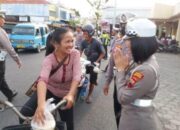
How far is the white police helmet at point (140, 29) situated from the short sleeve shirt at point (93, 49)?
13.3ft

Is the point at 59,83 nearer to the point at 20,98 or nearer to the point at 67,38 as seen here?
the point at 67,38

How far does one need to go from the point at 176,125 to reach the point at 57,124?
3.47 m

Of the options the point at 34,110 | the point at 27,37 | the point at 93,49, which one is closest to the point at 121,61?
the point at 34,110

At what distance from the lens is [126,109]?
2469 millimetres

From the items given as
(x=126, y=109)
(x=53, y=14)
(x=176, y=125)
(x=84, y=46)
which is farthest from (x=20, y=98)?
(x=53, y=14)

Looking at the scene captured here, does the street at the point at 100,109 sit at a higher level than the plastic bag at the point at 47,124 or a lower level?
lower

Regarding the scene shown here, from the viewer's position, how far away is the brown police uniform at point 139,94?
7.57 feet

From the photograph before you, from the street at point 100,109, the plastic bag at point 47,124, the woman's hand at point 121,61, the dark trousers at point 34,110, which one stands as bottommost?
the street at point 100,109

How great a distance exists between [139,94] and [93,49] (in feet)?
14.0

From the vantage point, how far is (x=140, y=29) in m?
2.37

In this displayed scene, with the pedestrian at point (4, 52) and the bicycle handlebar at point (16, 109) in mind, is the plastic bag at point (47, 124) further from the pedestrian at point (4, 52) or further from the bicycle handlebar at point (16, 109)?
the pedestrian at point (4, 52)

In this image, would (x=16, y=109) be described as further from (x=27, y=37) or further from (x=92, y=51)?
(x=27, y=37)

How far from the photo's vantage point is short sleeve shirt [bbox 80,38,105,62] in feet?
21.4

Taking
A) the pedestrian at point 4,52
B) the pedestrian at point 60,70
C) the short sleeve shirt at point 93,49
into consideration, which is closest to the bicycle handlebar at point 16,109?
the pedestrian at point 60,70
